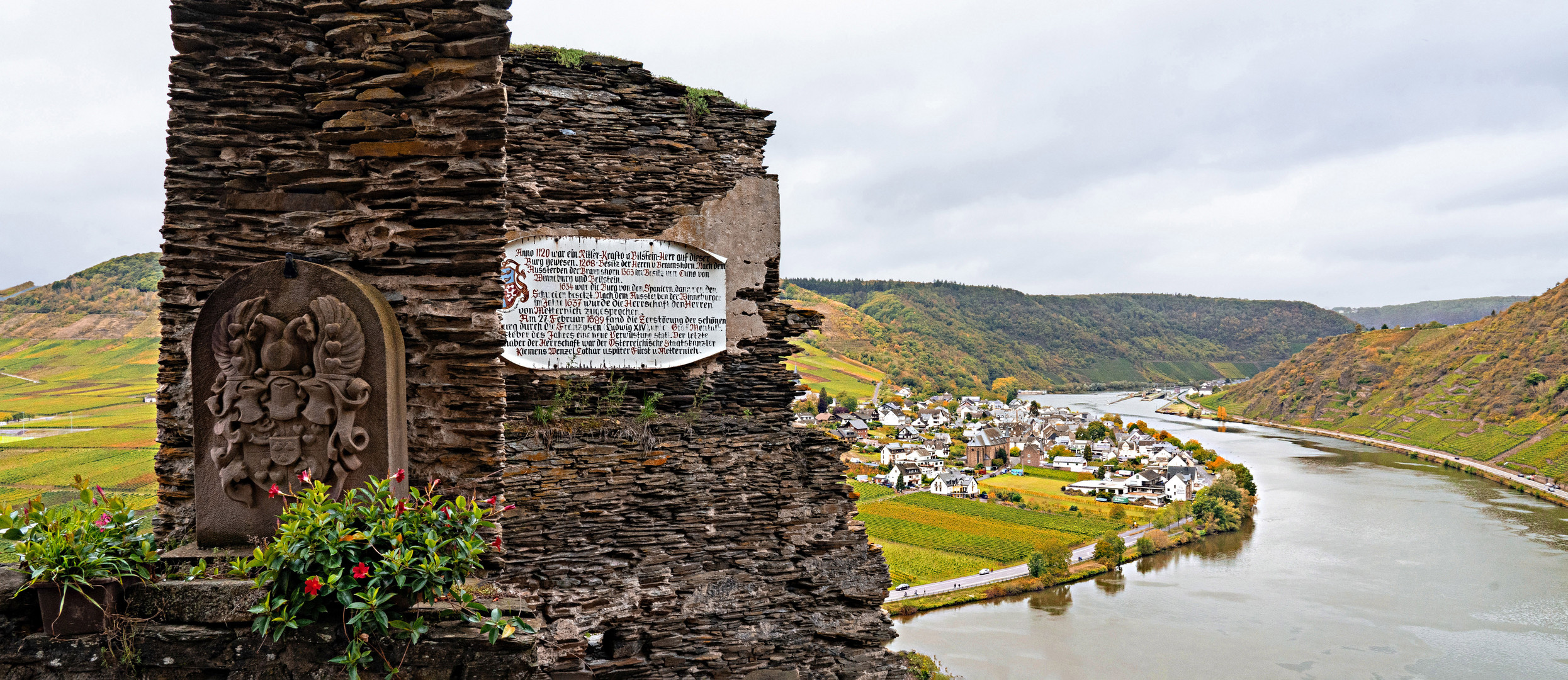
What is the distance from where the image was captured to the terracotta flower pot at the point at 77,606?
2.78 meters

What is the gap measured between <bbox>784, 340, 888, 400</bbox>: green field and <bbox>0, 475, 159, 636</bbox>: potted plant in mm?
63584

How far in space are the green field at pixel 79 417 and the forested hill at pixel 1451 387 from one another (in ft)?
217

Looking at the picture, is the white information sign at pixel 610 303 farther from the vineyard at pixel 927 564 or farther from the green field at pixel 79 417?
the vineyard at pixel 927 564

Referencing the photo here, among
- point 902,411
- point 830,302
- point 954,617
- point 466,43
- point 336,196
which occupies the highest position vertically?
point 830,302

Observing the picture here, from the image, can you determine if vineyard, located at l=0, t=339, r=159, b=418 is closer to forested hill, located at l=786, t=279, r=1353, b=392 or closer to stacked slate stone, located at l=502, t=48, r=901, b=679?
stacked slate stone, located at l=502, t=48, r=901, b=679

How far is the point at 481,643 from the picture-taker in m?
2.90

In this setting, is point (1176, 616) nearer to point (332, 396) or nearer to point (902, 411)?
point (332, 396)

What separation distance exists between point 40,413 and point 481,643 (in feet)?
54.5

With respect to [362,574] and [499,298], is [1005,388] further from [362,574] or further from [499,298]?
[362,574]

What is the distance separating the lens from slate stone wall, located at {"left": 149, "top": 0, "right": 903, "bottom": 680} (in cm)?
359

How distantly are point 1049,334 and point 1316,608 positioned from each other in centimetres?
11373

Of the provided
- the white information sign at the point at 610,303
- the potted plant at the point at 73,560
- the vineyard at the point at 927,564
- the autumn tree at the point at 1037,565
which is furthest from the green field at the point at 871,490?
the potted plant at the point at 73,560

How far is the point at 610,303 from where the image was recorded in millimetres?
6793

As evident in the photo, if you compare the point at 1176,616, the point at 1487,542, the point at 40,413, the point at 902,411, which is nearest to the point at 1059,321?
the point at 902,411
